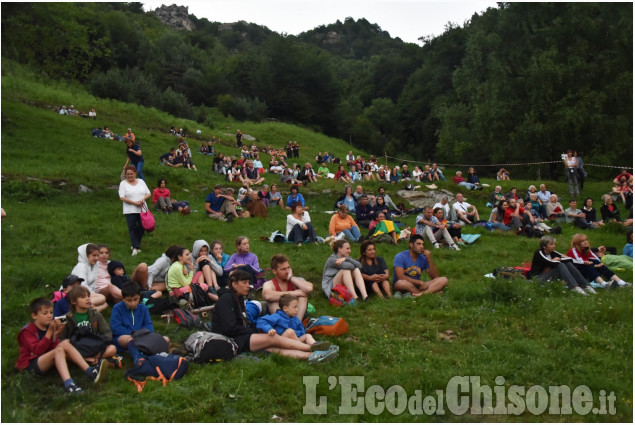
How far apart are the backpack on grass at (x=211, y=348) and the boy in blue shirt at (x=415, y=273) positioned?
363 cm

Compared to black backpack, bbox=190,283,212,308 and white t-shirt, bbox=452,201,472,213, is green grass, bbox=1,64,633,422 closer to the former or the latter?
black backpack, bbox=190,283,212,308

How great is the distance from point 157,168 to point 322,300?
1273cm

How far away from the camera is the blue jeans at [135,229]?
38.7 ft

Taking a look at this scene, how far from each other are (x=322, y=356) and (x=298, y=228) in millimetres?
7064

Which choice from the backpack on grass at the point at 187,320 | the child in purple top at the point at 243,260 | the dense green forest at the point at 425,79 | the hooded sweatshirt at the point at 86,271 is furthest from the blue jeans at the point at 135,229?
the dense green forest at the point at 425,79

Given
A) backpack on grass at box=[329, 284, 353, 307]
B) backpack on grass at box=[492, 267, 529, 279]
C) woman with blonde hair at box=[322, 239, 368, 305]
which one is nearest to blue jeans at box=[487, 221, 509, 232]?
backpack on grass at box=[492, 267, 529, 279]

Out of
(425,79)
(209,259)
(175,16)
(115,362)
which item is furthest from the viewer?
(175,16)

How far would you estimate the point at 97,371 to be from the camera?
6301 millimetres

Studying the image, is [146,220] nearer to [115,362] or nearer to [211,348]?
[115,362]

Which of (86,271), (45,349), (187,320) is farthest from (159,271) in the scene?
(45,349)

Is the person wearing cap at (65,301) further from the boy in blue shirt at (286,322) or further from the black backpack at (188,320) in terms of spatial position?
the boy in blue shirt at (286,322)

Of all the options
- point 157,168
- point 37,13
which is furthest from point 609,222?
point 37,13

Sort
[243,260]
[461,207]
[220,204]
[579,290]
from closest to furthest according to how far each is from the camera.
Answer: [579,290] < [243,260] < [220,204] < [461,207]

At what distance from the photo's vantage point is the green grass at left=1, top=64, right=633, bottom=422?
227 inches
